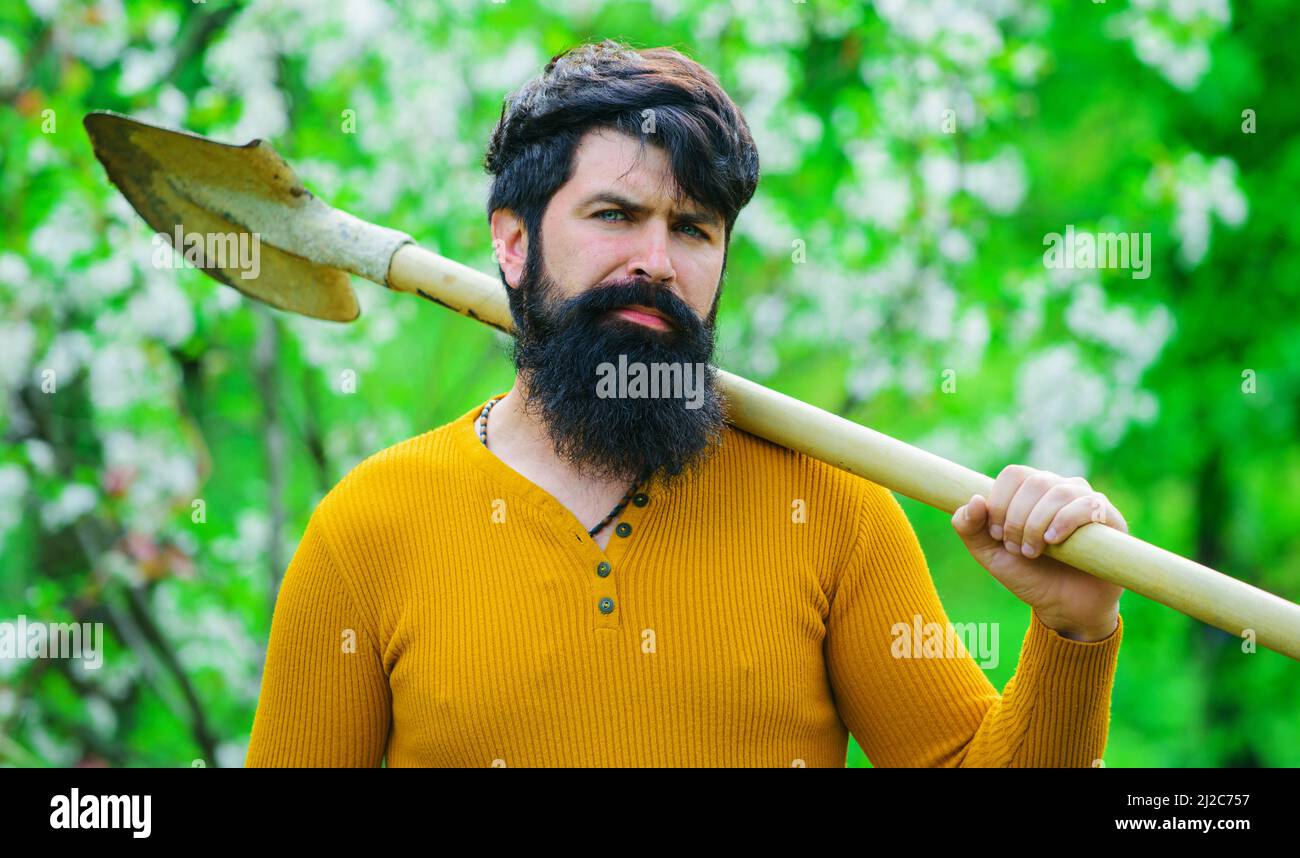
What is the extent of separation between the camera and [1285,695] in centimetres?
752

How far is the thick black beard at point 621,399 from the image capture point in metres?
2.27

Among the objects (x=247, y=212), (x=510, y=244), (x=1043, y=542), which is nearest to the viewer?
(x=1043, y=542)

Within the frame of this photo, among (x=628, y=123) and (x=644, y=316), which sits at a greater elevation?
(x=628, y=123)

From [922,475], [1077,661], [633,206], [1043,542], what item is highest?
[633,206]

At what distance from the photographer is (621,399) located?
2311mm

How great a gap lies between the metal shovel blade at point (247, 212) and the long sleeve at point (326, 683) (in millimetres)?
776

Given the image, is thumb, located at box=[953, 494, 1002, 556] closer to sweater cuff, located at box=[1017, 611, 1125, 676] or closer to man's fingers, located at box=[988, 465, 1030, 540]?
man's fingers, located at box=[988, 465, 1030, 540]

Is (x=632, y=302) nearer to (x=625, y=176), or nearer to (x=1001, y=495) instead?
(x=625, y=176)

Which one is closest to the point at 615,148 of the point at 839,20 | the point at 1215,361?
the point at 839,20

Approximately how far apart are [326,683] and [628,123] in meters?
1.10

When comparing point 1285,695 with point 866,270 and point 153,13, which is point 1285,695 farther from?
point 153,13

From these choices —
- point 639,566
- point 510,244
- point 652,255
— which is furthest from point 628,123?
point 639,566

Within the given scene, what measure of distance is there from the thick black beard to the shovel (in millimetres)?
110

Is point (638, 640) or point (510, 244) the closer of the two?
point (638, 640)
